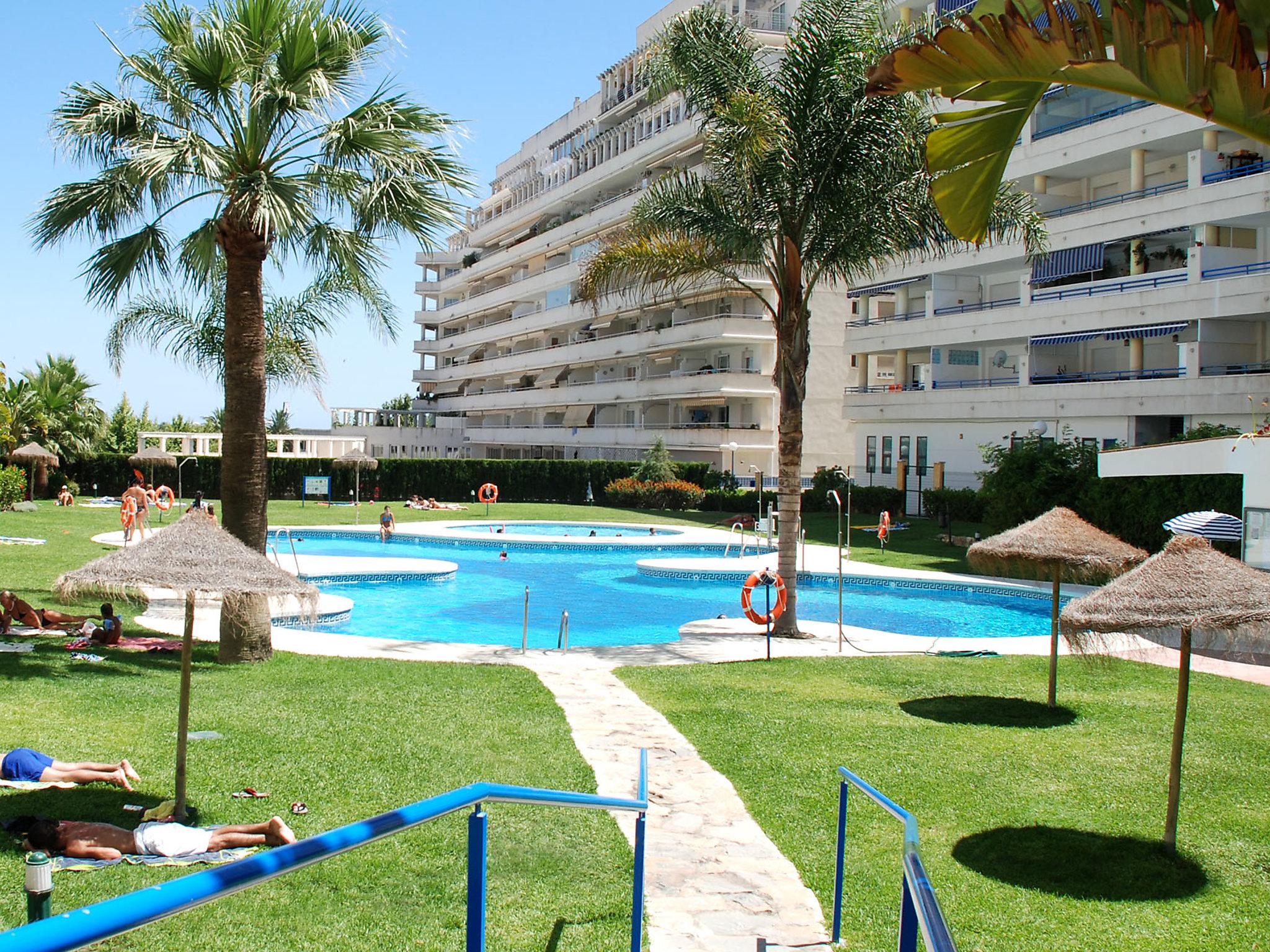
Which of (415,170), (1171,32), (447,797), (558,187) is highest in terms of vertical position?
(558,187)

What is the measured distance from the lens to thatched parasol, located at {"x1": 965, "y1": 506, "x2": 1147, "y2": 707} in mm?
12039

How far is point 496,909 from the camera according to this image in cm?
538

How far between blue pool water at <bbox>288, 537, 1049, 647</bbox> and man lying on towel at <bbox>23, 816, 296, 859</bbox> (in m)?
11.4

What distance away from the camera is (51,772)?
24.9 ft

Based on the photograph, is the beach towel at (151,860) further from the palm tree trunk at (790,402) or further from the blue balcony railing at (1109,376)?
the blue balcony railing at (1109,376)

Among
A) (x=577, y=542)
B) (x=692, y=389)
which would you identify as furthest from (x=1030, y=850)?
(x=692, y=389)

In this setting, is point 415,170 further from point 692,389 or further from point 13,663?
point 692,389

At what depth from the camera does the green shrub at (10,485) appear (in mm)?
32844

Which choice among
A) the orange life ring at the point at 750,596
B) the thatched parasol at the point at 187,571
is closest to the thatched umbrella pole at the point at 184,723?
the thatched parasol at the point at 187,571

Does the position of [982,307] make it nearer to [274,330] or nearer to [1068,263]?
[1068,263]

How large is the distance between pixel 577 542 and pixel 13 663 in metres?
20.9

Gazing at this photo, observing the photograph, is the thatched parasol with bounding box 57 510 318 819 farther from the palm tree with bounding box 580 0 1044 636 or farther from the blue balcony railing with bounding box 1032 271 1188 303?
the blue balcony railing with bounding box 1032 271 1188 303

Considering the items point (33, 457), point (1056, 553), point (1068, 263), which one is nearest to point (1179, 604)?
point (1056, 553)

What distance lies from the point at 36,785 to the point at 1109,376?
33274 mm
